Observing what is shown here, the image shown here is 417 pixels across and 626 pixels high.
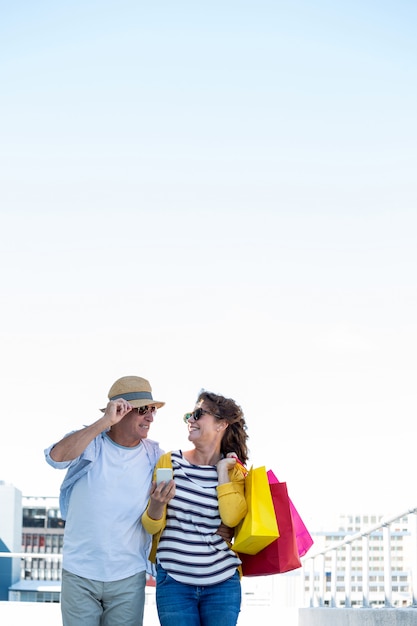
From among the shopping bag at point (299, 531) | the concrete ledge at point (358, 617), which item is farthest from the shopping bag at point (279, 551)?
the concrete ledge at point (358, 617)

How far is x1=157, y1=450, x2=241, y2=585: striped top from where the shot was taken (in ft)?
14.4

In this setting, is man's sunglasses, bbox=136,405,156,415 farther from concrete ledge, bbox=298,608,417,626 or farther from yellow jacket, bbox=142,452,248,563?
concrete ledge, bbox=298,608,417,626

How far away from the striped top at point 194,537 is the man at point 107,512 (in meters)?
0.16

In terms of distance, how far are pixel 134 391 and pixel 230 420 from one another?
1.58 ft

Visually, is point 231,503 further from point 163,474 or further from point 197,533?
point 163,474

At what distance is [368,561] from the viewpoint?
23.5 ft

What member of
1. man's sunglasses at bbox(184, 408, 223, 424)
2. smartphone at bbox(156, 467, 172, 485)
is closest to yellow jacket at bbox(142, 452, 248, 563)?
smartphone at bbox(156, 467, 172, 485)

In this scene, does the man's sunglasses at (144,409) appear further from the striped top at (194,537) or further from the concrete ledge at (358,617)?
the concrete ledge at (358,617)

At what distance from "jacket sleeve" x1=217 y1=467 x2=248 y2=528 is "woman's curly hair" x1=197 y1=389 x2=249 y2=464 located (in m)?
0.29

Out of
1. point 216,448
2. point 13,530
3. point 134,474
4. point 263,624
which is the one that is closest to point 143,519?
point 134,474

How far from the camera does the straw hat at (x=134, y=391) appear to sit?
15.1 feet

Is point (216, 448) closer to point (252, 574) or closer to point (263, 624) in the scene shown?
point (252, 574)

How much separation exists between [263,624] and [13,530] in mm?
105776

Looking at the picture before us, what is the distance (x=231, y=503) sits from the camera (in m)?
4.47
